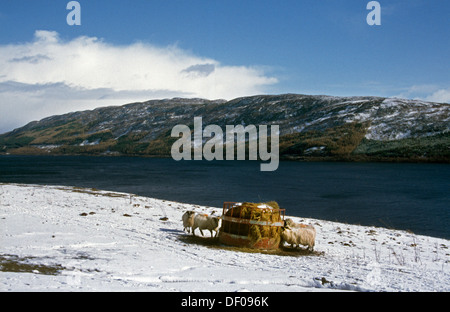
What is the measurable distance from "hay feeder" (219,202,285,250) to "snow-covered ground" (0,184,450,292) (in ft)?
2.74

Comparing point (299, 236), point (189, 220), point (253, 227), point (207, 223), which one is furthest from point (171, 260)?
point (299, 236)

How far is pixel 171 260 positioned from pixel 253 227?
5244 millimetres

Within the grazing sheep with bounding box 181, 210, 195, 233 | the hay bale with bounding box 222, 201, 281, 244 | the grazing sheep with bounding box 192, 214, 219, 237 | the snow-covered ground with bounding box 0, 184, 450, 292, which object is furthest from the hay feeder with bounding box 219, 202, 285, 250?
the grazing sheep with bounding box 181, 210, 195, 233

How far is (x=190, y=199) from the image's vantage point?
47.7m

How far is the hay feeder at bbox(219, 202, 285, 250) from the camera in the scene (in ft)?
57.0

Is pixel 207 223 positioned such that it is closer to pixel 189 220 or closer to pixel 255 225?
pixel 189 220

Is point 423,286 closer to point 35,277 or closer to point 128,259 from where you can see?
point 128,259

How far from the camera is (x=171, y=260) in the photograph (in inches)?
532

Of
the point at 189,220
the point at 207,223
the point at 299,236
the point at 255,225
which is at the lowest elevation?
the point at 299,236

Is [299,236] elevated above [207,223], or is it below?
below

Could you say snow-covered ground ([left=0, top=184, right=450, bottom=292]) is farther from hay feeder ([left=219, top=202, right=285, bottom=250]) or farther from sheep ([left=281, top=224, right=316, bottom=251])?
hay feeder ([left=219, top=202, right=285, bottom=250])

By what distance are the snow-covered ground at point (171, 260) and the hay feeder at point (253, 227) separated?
0.84 meters

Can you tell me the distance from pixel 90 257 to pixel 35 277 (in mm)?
3395
